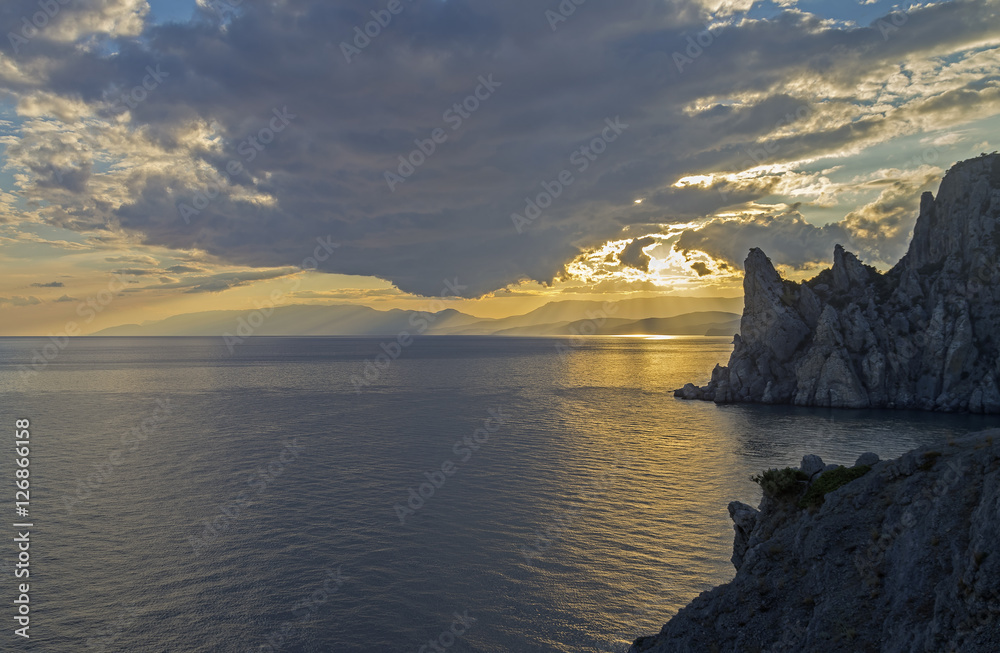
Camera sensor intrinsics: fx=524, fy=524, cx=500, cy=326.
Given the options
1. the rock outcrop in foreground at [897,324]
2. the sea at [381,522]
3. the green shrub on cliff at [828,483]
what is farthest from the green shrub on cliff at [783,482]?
the rock outcrop in foreground at [897,324]

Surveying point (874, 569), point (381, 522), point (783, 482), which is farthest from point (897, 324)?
point (874, 569)

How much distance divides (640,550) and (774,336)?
93806 millimetres

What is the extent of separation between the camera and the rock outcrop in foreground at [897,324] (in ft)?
331

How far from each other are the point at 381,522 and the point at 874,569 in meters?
38.6

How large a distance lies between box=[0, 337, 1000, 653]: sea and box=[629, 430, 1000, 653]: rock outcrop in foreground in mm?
12288

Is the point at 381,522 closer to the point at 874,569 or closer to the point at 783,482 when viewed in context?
the point at 783,482

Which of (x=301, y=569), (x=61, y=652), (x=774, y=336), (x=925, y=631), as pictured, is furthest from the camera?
(x=774, y=336)

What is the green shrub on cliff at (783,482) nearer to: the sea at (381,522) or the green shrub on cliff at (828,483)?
the green shrub on cliff at (828,483)

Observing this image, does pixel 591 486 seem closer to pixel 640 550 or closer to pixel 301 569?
pixel 640 550

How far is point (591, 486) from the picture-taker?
57.7 metres

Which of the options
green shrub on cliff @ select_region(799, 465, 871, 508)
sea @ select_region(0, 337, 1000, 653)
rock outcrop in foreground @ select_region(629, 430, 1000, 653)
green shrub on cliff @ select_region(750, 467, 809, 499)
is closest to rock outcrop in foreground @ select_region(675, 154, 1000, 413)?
sea @ select_region(0, 337, 1000, 653)

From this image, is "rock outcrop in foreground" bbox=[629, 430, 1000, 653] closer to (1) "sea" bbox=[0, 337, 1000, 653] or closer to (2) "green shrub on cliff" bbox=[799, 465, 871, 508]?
(2) "green shrub on cliff" bbox=[799, 465, 871, 508]

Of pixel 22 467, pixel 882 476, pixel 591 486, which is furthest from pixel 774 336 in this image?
pixel 22 467

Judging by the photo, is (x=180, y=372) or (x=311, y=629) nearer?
(x=311, y=629)
